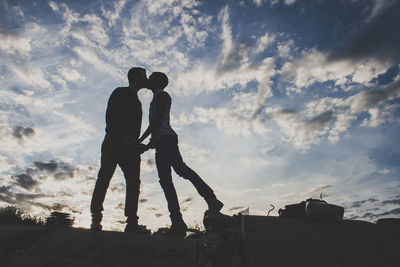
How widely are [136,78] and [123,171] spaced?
63.0 inches

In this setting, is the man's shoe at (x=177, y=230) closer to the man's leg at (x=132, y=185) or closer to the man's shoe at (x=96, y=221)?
the man's leg at (x=132, y=185)

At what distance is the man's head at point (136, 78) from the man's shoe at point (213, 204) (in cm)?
221

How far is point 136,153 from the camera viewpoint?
3.47m

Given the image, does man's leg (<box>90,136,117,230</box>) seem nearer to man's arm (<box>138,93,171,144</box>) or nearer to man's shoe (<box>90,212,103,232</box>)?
man's shoe (<box>90,212,103,232</box>)

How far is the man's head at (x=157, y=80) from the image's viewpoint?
3.86m

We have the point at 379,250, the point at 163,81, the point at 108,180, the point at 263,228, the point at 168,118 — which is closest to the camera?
the point at 379,250

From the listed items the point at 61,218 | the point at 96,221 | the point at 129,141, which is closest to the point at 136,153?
the point at 129,141

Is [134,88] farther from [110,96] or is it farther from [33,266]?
[33,266]

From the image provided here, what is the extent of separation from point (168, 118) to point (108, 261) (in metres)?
2.28

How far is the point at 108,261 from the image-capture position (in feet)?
5.47

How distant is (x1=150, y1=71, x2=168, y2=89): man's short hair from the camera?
387cm

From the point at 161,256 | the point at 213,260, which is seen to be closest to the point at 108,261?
the point at 161,256

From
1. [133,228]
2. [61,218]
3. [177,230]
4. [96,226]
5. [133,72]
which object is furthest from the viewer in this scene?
[61,218]

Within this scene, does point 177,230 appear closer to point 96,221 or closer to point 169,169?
point 169,169
